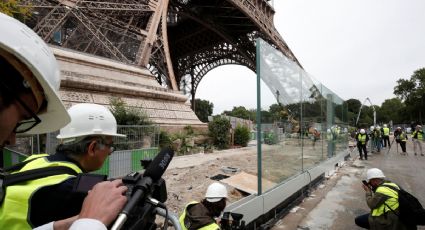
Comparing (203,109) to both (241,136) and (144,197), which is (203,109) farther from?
(144,197)

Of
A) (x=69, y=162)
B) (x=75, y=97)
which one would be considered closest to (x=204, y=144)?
(x=75, y=97)

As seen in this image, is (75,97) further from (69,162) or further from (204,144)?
(69,162)

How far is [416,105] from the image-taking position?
5969cm

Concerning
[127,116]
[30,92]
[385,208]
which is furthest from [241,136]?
[30,92]

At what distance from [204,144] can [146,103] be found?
3.76m

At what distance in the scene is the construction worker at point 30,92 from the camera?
3.10 feet

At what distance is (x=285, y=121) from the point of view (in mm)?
6227

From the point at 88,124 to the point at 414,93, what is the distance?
7056 centimetres

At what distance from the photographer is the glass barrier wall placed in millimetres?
5129

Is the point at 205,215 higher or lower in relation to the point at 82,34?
lower

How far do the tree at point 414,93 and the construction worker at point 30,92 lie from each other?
66448 mm

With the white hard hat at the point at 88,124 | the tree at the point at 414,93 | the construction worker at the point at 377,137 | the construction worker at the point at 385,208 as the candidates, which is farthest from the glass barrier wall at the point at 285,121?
the tree at the point at 414,93

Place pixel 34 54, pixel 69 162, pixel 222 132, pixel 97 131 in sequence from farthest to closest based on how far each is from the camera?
1. pixel 222 132
2. pixel 97 131
3. pixel 69 162
4. pixel 34 54

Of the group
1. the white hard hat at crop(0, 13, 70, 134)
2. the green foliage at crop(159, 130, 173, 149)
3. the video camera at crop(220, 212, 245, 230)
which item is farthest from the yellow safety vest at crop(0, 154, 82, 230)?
the green foliage at crop(159, 130, 173, 149)
